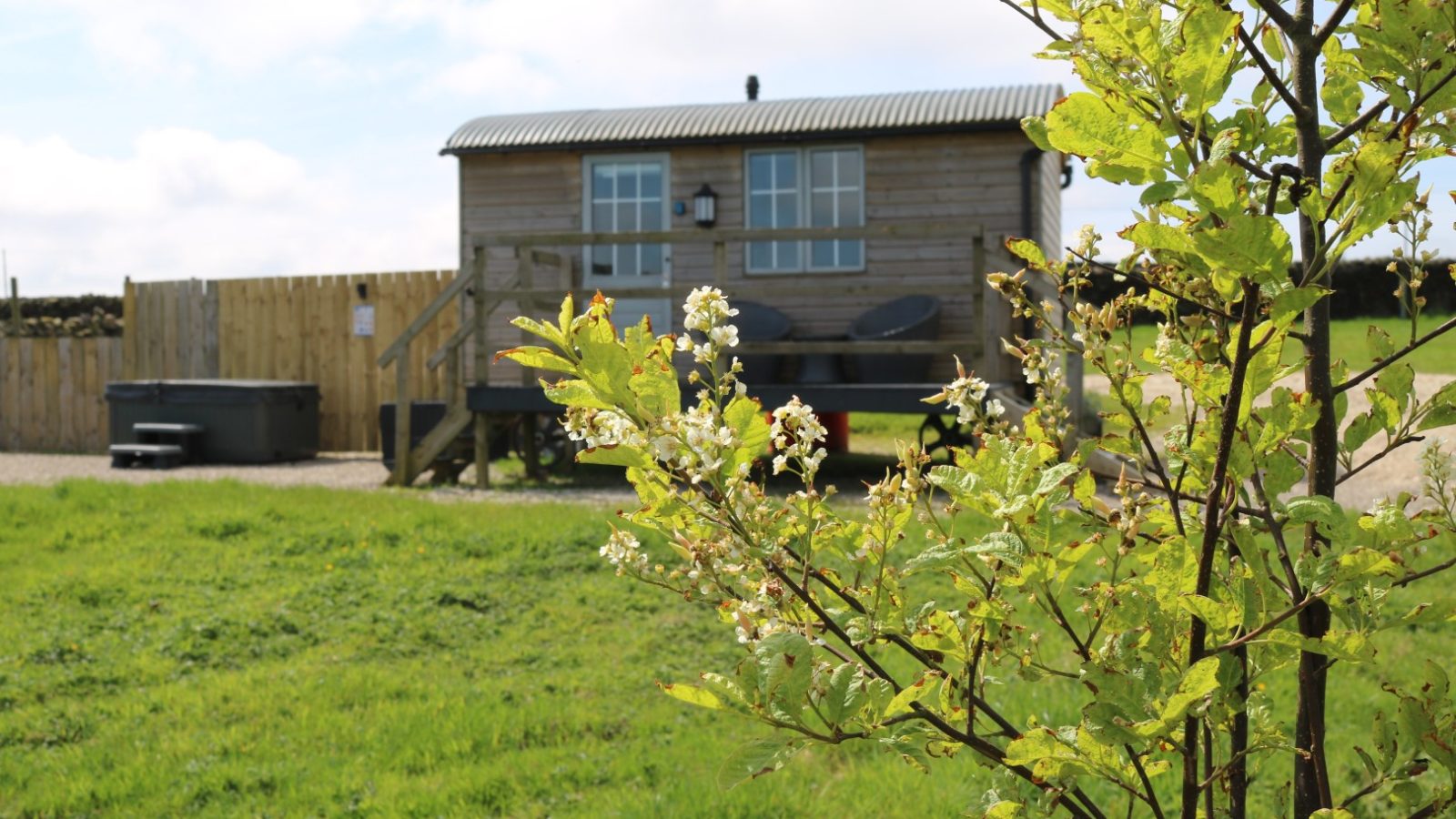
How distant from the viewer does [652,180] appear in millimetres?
13500

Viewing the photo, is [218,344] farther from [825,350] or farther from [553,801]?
[553,801]

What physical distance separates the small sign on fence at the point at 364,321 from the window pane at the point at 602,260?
10.6ft

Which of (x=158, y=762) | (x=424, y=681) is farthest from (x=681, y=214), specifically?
(x=158, y=762)

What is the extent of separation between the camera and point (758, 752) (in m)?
1.39

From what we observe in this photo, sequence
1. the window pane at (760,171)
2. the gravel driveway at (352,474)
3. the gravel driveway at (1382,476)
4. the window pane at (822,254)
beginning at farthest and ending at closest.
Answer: the window pane at (760,171)
the window pane at (822,254)
the gravel driveway at (352,474)
the gravel driveway at (1382,476)

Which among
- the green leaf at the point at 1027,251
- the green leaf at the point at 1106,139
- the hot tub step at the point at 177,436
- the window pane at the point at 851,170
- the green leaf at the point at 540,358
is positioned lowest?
the hot tub step at the point at 177,436

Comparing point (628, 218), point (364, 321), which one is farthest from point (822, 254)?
point (364, 321)

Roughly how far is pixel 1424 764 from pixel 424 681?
13.4 ft

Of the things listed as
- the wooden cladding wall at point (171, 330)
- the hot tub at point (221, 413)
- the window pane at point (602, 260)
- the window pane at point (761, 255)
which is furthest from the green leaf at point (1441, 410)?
the wooden cladding wall at point (171, 330)

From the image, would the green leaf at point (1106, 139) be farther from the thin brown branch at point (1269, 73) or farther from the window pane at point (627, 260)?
the window pane at point (627, 260)

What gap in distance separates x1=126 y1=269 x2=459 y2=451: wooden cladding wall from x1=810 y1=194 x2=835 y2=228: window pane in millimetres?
4442

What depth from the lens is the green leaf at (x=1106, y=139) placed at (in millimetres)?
1240

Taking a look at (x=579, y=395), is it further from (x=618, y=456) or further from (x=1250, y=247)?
(x=1250, y=247)

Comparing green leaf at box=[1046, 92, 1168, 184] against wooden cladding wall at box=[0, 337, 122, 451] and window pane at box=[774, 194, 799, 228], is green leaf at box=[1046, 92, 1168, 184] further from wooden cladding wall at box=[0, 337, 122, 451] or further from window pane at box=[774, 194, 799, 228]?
wooden cladding wall at box=[0, 337, 122, 451]
